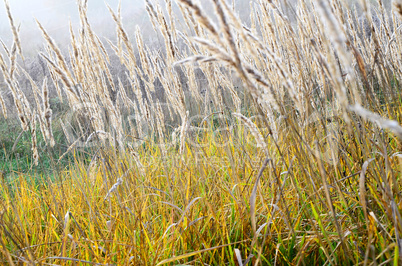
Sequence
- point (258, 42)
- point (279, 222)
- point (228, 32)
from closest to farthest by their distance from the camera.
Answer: point (228, 32)
point (258, 42)
point (279, 222)

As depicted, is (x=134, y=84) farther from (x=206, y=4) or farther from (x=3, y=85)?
(x=206, y=4)

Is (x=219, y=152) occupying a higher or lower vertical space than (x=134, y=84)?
lower

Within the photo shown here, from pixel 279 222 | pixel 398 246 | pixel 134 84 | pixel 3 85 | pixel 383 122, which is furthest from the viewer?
pixel 3 85

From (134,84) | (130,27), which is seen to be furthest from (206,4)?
(134,84)

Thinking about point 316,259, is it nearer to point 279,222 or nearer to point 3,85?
point 279,222

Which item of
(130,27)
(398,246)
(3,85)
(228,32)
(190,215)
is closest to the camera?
(228,32)

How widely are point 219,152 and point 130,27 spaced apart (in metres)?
13.2

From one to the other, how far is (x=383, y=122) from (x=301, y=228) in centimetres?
94

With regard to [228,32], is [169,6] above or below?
above

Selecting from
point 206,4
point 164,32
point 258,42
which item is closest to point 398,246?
point 258,42

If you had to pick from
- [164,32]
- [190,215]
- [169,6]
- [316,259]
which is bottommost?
[316,259]

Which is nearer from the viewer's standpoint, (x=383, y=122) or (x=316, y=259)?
(x=383, y=122)

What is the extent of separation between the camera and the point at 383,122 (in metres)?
0.34

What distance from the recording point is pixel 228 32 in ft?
1.71
